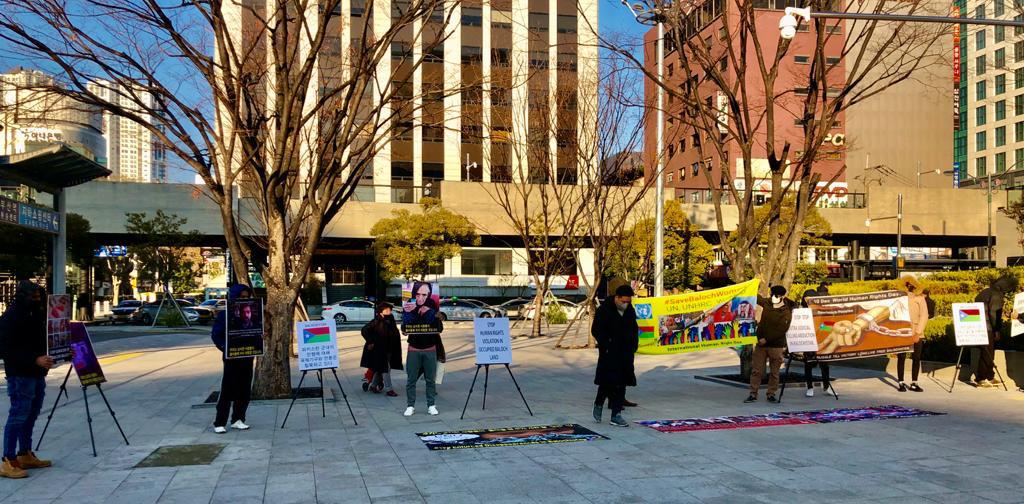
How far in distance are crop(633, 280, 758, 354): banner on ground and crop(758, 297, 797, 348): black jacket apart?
89 centimetres

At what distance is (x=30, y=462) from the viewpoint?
7660mm

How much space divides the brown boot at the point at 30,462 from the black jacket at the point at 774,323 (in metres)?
9.11

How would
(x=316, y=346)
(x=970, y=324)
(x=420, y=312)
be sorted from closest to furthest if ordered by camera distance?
(x=420, y=312)
(x=316, y=346)
(x=970, y=324)

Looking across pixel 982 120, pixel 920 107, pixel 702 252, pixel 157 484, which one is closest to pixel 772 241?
pixel 157 484

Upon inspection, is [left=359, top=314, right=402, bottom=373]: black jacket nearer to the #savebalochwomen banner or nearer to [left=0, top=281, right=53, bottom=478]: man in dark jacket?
[left=0, top=281, right=53, bottom=478]: man in dark jacket

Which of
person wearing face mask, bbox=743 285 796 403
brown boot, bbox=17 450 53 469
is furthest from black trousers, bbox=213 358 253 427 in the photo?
person wearing face mask, bbox=743 285 796 403

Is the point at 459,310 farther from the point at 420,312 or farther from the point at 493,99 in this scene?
the point at 420,312

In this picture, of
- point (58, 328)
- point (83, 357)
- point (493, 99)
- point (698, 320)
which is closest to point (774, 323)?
point (698, 320)

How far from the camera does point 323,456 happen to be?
27.4 ft

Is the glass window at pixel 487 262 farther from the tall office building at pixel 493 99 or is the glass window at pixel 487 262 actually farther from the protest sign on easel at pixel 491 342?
the protest sign on easel at pixel 491 342

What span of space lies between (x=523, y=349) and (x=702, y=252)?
23.8m

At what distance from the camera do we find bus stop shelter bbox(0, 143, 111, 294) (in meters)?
19.8

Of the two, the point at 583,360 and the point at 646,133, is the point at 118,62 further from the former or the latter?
the point at 646,133

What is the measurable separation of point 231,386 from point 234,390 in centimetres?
6
